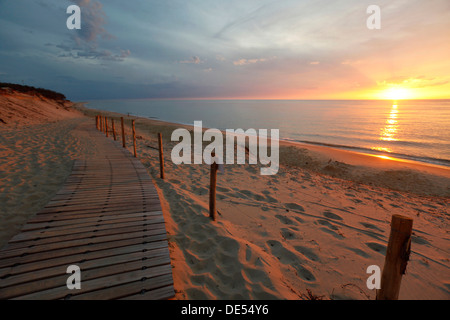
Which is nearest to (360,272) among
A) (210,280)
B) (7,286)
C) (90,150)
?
(210,280)

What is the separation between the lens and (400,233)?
85.7 inches

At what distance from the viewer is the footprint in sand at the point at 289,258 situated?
346 cm

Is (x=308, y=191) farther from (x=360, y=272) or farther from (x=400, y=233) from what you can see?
(x=400, y=233)

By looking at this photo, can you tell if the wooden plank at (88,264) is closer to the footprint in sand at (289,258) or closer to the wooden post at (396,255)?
the footprint in sand at (289,258)

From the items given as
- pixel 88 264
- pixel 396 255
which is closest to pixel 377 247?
pixel 396 255

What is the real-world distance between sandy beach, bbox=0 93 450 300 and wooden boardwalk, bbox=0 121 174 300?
47 centimetres

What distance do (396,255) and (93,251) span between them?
4139 mm

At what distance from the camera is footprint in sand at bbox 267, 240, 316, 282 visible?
346 cm

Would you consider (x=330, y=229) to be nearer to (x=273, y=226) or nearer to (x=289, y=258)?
(x=273, y=226)

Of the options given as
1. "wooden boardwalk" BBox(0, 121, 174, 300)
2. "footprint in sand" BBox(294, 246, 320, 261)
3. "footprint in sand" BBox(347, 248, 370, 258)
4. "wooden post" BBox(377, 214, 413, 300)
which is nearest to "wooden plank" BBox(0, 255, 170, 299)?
"wooden boardwalk" BBox(0, 121, 174, 300)

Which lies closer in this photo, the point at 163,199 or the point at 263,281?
the point at 263,281

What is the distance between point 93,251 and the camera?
312 centimetres

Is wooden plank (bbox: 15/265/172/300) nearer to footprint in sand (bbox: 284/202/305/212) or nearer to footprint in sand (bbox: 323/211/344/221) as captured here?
footprint in sand (bbox: 284/202/305/212)
